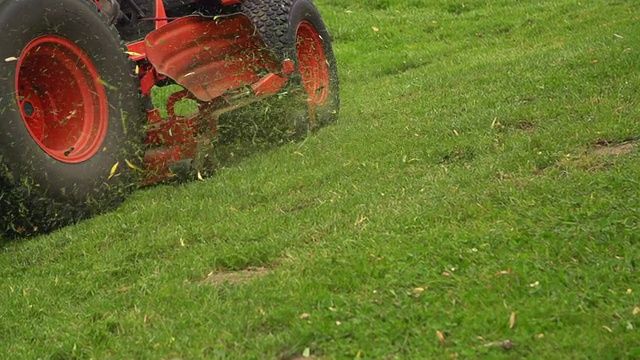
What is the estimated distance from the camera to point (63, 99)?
18.9 feet

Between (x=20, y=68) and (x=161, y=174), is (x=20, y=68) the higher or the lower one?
the higher one

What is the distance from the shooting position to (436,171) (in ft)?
18.2

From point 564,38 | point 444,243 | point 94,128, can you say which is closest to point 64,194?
point 94,128

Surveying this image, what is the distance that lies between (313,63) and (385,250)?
405 centimetres

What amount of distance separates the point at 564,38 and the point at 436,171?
16.6 ft

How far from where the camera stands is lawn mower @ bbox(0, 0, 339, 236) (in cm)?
522

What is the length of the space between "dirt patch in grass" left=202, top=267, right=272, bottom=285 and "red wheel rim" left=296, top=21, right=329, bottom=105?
11.5ft

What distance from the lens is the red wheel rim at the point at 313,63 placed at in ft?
25.8

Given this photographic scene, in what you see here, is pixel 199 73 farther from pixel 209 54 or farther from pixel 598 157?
pixel 598 157

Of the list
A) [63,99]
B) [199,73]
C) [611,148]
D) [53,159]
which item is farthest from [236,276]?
[199,73]

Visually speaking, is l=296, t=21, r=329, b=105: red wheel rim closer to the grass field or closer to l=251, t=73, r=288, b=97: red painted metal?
the grass field

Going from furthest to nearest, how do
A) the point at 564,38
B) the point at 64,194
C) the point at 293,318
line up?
the point at 564,38 < the point at 64,194 < the point at 293,318

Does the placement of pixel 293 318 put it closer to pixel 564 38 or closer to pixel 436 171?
pixel 436 171

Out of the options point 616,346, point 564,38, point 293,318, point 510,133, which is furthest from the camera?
point 564,38
